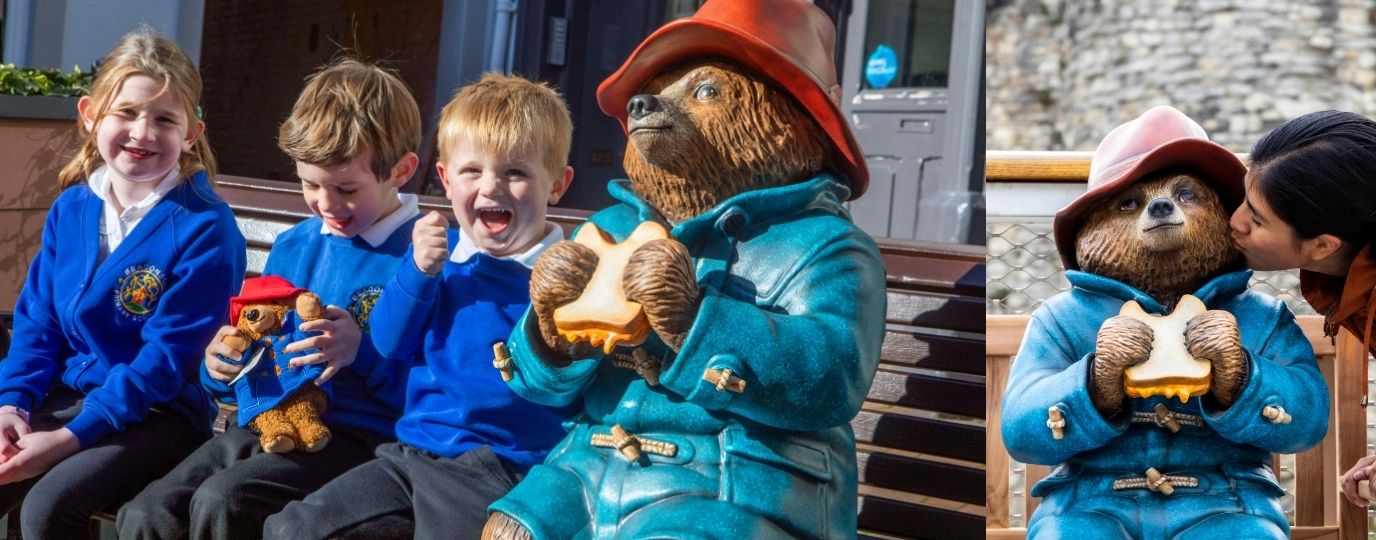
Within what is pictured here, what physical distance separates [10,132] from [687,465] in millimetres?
1936

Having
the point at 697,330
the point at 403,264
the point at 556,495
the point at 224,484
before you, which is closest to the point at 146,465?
the point at 224,484

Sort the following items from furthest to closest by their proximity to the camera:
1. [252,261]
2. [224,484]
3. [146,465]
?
[252,261], [146,465], [224,484]

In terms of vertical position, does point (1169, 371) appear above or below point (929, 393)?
above

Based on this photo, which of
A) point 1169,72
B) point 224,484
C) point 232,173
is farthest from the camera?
point 1169,72

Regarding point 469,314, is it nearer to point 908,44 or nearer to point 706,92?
point 706,92

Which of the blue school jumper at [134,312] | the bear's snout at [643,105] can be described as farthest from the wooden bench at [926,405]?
the blue school jumper at [134,312]

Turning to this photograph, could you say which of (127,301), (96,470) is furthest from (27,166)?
(96,470)

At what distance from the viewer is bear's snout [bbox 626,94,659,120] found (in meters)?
1.94

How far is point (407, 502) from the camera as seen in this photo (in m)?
2.25

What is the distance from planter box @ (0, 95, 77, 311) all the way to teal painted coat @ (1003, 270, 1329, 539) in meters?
2.07

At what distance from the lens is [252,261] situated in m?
3.06

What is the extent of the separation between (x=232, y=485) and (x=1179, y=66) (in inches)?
556

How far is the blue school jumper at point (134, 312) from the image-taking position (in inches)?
101

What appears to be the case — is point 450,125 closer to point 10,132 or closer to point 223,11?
point 10,132
